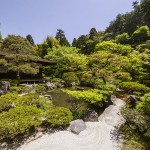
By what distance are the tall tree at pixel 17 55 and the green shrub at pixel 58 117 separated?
900cm

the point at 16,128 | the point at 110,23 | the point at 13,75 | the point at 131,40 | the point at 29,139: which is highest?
the point at 110,23

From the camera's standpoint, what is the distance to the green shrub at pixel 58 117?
7844mm

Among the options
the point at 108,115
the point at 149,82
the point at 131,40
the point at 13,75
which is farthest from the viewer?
the point at 131,40

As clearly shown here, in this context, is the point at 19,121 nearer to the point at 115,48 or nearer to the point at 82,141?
the point at 82,141

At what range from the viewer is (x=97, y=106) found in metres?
11.8

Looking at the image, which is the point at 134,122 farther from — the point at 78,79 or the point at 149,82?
the point at 78,79

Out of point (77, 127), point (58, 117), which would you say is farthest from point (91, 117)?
point (58, 117)

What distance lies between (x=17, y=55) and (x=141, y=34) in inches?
1020

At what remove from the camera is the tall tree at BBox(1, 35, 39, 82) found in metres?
16.1

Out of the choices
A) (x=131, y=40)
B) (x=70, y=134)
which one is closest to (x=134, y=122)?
(x=70, y=134)

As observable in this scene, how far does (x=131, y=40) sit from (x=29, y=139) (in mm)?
33309

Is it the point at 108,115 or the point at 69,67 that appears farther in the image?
the point at 69,67

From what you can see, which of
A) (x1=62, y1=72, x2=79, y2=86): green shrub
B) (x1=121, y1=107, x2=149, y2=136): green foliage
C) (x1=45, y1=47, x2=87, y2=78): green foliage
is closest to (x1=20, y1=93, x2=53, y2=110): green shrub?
(x1=121, y1=107, x2=149, y2=136): green foliage

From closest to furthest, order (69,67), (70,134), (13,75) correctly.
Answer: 1. (70,134)
2. (13,75)
3. (69,67)
